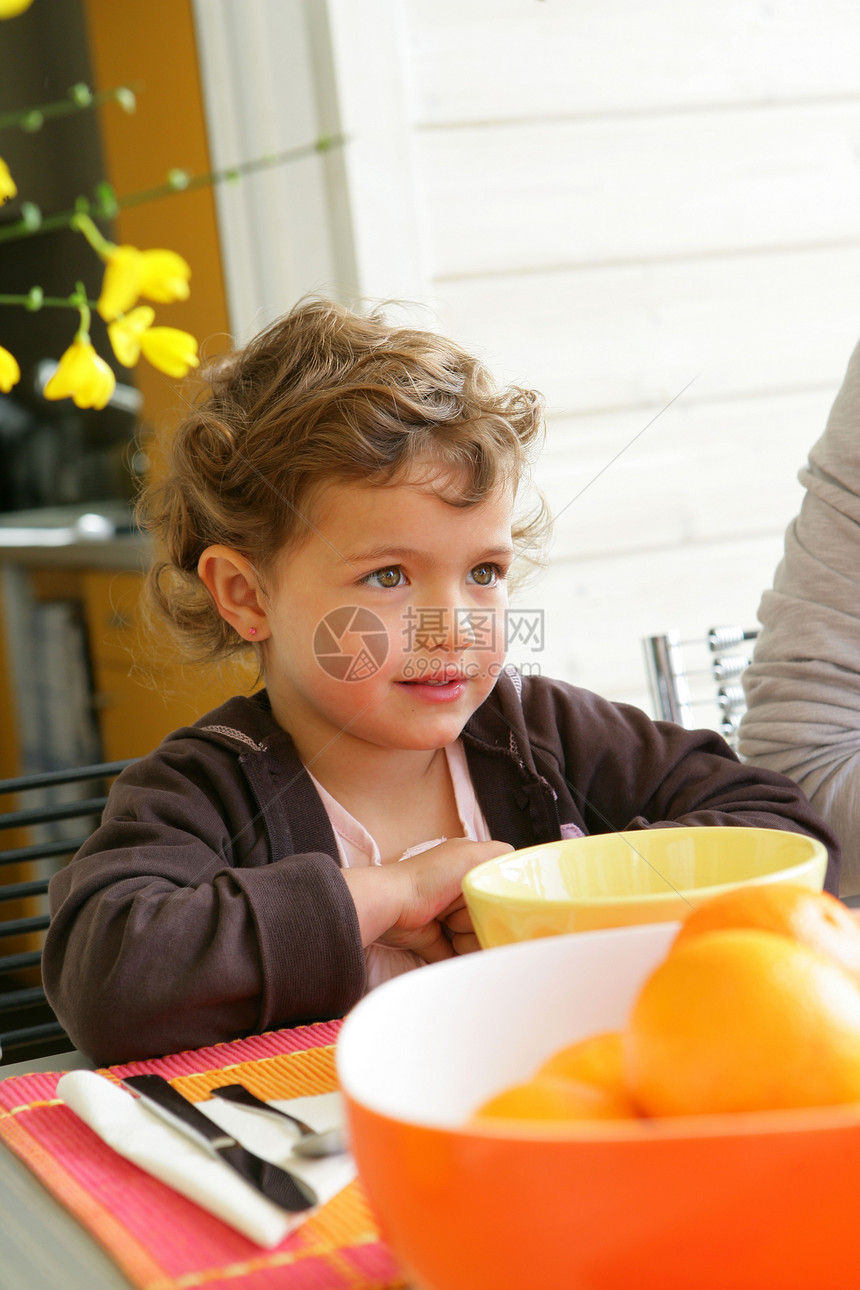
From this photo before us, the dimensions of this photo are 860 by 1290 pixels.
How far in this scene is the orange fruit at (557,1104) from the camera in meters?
0.29

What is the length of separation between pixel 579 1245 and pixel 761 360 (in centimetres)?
185

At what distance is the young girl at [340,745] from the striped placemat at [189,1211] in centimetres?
10

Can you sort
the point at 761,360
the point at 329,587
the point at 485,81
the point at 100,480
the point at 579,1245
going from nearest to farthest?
1. the point at 579,1245
2. the point at 329,587
3. the point at 485,81
4. the point at 761,360
5. the point at 100,480

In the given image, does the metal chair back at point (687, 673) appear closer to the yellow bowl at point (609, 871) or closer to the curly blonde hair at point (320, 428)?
the curly blonde hair at point (320, 428)

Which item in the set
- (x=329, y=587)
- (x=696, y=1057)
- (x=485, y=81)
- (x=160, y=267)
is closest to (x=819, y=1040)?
(x=696, y=1057)

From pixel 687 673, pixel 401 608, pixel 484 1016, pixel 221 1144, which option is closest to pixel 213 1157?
pixel 221 1144

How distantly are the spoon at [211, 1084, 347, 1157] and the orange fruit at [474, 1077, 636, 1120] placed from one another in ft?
0.40

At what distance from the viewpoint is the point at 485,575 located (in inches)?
36.5

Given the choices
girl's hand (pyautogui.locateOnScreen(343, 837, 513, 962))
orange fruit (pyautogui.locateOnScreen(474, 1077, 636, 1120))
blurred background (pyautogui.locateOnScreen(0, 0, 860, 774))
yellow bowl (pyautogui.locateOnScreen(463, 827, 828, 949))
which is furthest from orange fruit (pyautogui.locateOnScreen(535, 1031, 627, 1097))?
blurred background (pyautogui.locateOnScreen(0, 0, 860, 774))

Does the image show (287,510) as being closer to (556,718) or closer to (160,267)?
(556,718)

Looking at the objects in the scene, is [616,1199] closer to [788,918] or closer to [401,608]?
[788,918]

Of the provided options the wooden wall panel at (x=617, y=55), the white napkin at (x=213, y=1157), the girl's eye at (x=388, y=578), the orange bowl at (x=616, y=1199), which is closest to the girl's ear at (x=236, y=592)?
the girl's eye at (x=388, y=578)

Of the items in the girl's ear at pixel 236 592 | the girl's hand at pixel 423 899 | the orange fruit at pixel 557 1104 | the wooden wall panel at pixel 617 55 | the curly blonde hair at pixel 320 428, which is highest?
the wooden wall panel at pixel 617 55

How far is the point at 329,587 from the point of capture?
91cm
